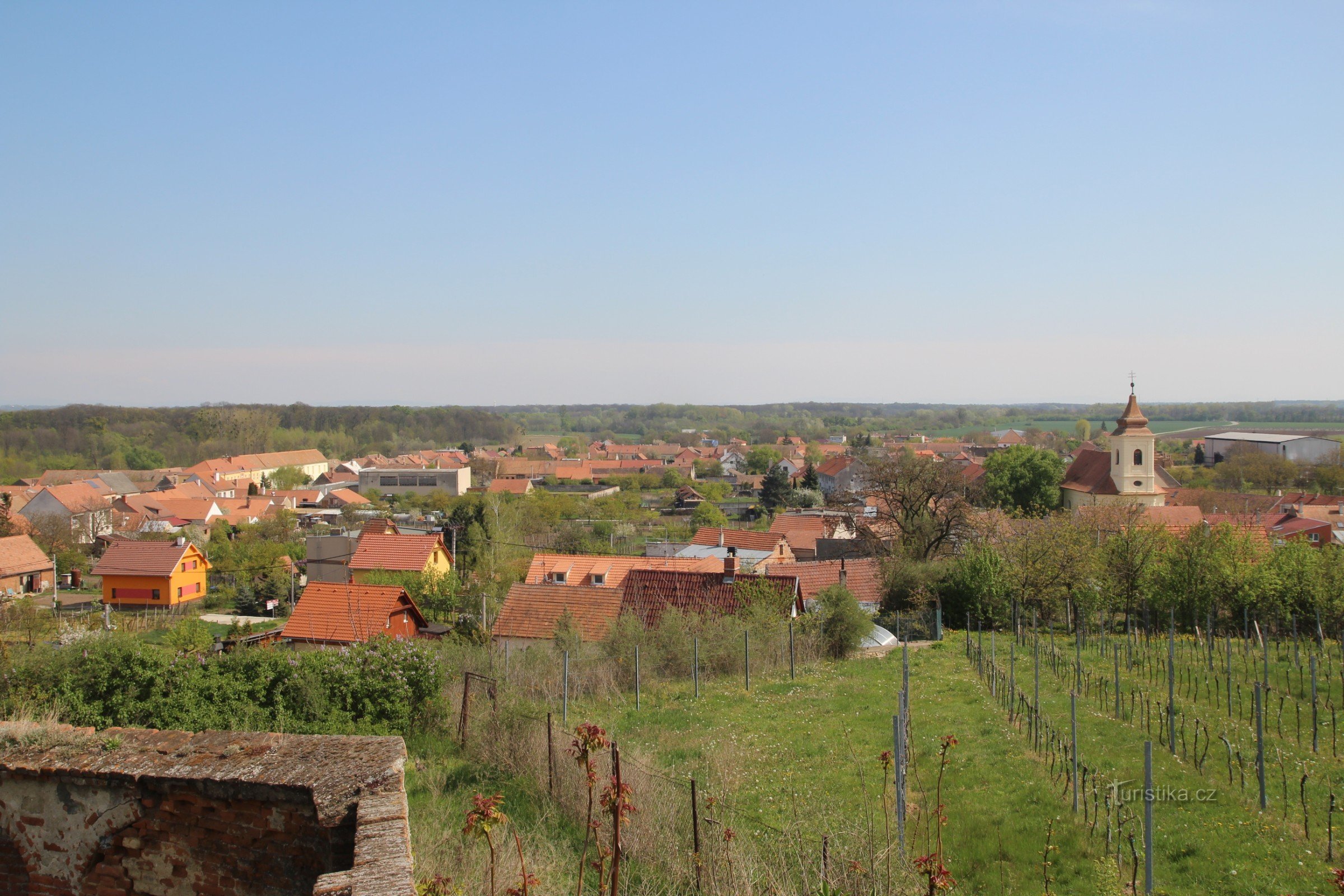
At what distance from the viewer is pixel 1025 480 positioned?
53.2 metres

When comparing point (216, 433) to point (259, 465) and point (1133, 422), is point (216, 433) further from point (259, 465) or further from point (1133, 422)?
point (1133, 422)

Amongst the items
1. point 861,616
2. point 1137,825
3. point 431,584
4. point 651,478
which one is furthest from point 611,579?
point 651,478

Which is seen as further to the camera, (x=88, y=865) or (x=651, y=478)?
(x=651, y=478)

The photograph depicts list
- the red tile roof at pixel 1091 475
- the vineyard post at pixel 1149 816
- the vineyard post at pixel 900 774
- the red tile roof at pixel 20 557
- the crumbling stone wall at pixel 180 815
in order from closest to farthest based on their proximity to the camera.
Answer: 1. the crumbling stone wall at pixel 180 815
2. the vineyard post at pixel 1149 816
3. the vineyard post at pixel 900 774
4. the red tile roof at pixel 20 557
5. the red tile roof at pixel 1091 475

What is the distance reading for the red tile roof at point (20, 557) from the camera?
125ft

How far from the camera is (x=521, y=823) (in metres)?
8.27

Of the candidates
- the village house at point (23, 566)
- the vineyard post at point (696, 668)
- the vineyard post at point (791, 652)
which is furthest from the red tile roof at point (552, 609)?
the village house at point (23, 566)

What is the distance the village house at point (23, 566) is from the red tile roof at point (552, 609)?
2904 cm

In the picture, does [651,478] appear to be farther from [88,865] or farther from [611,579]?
[88,865]

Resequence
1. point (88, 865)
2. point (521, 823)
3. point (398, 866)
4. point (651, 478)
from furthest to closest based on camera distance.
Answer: point (651, 478) → point (521, 823) → point (88, 865) → point (398, 866)

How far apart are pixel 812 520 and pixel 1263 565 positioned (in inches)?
1072

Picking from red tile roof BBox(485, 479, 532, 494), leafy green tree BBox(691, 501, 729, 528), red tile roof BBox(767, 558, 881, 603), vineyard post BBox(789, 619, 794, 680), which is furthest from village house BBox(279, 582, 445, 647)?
red tile roof BBox(485, 479, 532, 494)

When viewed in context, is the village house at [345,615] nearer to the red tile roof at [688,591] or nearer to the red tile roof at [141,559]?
the red tile roof at [688,591]

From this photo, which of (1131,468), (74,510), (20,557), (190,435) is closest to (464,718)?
(20,557)
